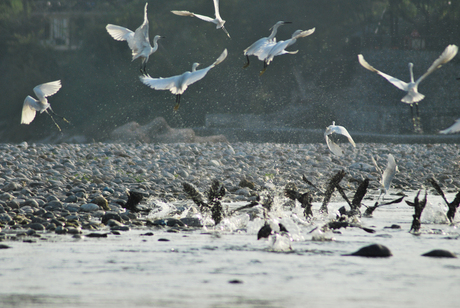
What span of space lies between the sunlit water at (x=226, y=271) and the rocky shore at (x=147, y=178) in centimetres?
76

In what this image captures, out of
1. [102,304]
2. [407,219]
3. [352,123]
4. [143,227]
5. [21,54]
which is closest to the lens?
[102,304]

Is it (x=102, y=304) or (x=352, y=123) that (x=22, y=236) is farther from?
(x=352, y=123)

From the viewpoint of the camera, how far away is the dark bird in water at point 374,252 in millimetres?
3943

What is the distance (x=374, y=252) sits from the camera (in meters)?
3.95

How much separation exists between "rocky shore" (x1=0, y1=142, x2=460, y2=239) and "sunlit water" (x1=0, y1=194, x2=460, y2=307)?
0.76m

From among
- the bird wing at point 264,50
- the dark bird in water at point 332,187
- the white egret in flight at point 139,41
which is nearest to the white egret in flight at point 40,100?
the white egret in flight at point 139,41

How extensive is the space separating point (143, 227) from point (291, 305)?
2.51m

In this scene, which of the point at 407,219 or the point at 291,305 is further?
the point at 407,219

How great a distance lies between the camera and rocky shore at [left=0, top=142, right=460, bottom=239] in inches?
212

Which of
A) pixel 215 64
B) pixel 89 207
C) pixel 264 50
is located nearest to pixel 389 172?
pixel 264 50

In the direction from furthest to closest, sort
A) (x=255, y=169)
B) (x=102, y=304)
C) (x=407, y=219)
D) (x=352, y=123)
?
(x=352, y=123) < (x=255, y=169) < (x=407, y=219) < (x=102, y=304)

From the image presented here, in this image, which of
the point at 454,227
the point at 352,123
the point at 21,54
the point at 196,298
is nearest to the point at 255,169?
the point at 454,227

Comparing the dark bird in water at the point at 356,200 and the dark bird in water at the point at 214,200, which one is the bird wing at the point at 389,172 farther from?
the dark bird in water at the point at 214,200

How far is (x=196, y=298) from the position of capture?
9.73ft
